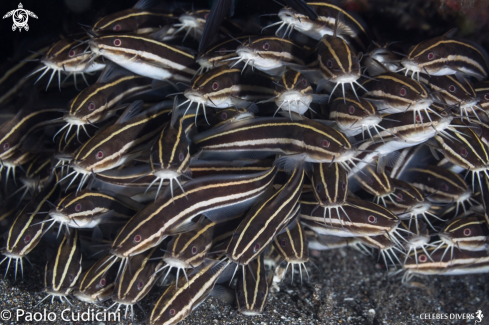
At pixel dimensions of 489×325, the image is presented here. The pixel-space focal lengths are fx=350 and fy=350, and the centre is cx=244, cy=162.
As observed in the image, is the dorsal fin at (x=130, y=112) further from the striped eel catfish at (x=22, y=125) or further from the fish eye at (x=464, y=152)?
the fish eye at (x=464, y=152)

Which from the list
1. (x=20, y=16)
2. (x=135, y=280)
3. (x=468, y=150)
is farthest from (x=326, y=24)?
(x=20, y=16)

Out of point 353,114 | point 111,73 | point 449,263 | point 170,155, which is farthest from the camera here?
point 449,263

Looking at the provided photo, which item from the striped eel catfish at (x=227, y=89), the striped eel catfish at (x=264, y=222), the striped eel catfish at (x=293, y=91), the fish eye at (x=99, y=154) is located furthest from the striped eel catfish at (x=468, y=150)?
the fish eye at (x=99, y=154)

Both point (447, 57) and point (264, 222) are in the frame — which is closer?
point (264, 222)

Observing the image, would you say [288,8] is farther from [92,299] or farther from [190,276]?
[92,299]

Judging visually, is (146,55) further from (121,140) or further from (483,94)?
(483,94)

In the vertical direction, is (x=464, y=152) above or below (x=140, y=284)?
above

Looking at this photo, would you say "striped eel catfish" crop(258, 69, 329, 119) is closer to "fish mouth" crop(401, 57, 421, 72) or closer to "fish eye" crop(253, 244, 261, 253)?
"fish mouth" crop(401, 57, 421, 72)
